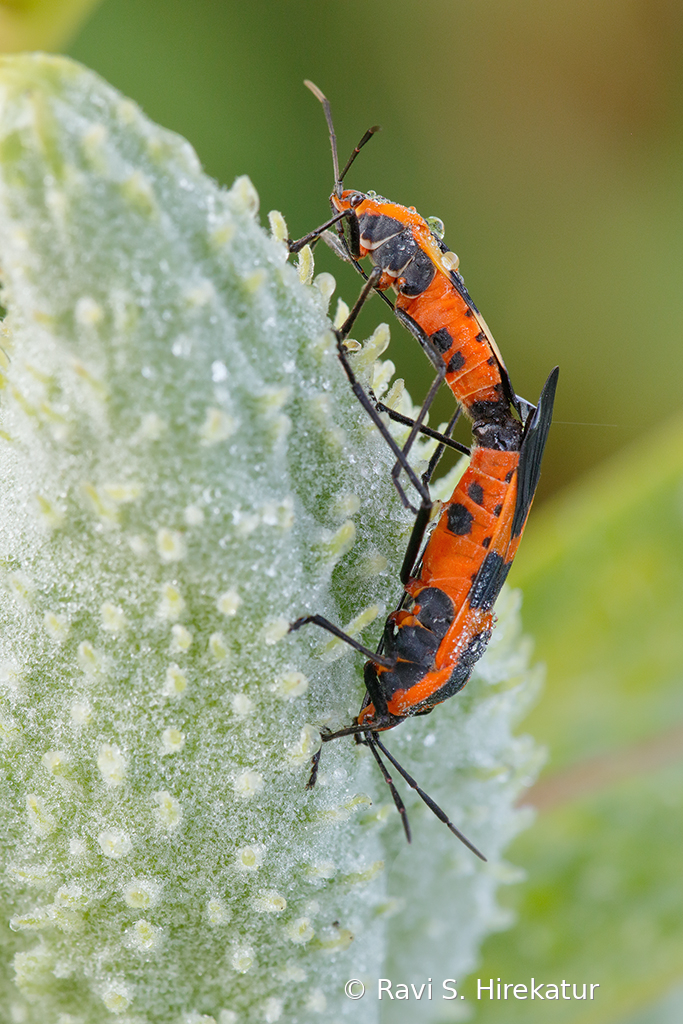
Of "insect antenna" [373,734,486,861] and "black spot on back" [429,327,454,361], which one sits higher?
"black spot on back" [429,327,454,361]

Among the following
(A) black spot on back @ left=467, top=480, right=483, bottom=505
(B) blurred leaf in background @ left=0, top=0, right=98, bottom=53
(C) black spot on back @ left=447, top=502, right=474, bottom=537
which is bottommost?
(C) black spot on back @ left=447, top=502, right=474, bottom=537

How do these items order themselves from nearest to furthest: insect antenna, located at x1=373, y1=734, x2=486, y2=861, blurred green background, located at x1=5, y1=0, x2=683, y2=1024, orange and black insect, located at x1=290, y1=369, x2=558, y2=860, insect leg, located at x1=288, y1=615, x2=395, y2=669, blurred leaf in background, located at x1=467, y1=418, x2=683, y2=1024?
insect leg, located at x1=288, y1=615, x2=395, y2=669, orange and black insect, located at x1=290, y1=369, x2=558, y2=860, insect antenna, located at x1=373, y1=734, x2=486, y2=861, blurred leaf in background, located at x1=467, y1=418, x2=683, y2=1024, blurred green background, located at x1=5, y1=0, x2=683, y2=1024

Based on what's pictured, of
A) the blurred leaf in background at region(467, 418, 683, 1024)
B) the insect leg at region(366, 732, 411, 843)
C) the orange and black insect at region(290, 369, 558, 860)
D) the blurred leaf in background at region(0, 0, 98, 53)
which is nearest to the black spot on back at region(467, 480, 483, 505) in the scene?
the orange and black insect at region(290, 369, 558, 860)

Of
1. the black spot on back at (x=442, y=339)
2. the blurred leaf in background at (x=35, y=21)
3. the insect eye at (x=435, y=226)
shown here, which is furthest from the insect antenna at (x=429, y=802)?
the blurred leaf in background at (x=35, y=21)

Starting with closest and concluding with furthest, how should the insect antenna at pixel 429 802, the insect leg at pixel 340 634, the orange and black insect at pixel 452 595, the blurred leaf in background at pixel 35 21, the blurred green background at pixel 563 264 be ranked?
1. the insect leg at pixel 340 634
2. the orange and black insect at pixel 452 595
3. the insect antenna at pixel 429 802
4. the blurred leaf in background at pixel 35 21
5. the blurred green background at pixel 563 264

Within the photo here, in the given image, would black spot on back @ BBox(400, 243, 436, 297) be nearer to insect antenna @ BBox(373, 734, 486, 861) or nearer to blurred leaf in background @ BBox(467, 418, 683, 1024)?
insect antenna @ BBox(373, 734, 486, 861)

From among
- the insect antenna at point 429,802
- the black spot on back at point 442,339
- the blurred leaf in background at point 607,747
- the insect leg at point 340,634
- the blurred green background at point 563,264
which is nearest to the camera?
the insect leg at point 340,634

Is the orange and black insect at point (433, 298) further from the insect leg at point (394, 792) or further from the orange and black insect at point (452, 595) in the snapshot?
the insect leg at point (394, 792)

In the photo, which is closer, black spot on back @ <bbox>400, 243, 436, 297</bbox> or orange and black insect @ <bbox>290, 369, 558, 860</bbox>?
orange and black insect @ <bbox>290, 369, 558, 860</bbox>
